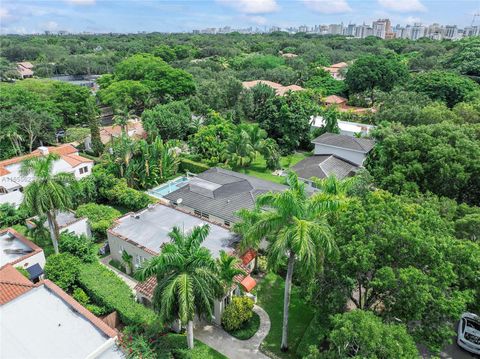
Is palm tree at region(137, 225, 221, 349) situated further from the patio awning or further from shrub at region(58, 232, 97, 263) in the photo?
shrub at region(58, 232, 97, 263)

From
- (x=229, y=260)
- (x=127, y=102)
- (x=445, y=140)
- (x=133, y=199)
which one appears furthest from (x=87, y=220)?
(x=127, y=102)

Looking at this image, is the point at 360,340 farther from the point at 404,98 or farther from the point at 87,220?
the point at 404,98

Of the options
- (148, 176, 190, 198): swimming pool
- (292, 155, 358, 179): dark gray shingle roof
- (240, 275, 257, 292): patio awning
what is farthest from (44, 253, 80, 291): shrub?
(292, 155, 358, 179): dark gray shingle roof

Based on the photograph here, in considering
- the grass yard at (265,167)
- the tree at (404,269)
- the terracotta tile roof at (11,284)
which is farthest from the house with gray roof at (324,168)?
the terracotta tile roof at (11,284)

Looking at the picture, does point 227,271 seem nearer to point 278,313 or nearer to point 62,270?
point 278,313

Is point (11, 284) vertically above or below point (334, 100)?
below

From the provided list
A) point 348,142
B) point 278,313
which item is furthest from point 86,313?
point 348,142
